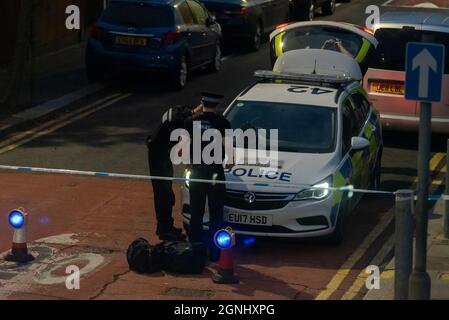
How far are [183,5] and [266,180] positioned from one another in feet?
35.5

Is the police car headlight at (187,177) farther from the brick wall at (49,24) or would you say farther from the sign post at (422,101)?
the brick wall at (49,24)

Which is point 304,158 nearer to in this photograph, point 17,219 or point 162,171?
point 162,171

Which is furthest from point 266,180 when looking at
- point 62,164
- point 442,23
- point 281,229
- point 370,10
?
point 370,10

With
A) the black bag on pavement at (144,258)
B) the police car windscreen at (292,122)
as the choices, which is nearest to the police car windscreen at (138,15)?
the police car windscreen at (292,122)

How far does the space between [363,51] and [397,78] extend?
690 mm

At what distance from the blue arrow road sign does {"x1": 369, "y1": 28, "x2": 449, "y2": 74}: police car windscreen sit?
7771 millimetres

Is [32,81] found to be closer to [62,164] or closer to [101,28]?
[101,28]

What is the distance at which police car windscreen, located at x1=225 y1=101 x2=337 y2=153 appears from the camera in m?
14.0

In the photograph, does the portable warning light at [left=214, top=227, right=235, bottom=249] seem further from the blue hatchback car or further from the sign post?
the blue hatchback car

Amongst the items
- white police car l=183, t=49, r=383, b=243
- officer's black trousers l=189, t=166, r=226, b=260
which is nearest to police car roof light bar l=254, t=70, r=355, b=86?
white police car l=183, t=49, r=383, b=243

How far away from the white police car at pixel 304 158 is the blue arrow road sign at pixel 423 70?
258 centimetres
